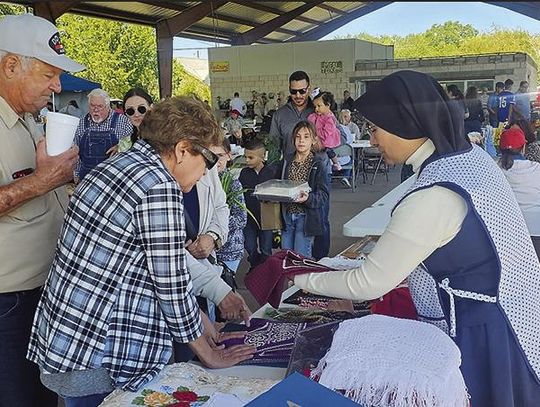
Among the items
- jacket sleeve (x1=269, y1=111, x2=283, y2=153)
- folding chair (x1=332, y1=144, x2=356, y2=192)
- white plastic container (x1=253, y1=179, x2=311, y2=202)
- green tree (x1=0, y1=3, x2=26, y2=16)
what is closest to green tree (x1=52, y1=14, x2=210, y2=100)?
jacket sleeve (x1=269, y1=111, x2=283, y2=153)

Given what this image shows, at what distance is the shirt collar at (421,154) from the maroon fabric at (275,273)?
1.10 feet

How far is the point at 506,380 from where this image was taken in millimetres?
1037

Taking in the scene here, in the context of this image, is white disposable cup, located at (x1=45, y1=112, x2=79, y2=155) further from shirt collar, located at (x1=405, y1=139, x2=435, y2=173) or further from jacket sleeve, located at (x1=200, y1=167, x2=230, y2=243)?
jacket sleeve, located at (x1=200, y1=167, x2=230, y2=243)

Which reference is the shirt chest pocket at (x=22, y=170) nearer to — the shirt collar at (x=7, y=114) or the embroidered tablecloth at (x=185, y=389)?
the shirt collar at (x=7, y=114)

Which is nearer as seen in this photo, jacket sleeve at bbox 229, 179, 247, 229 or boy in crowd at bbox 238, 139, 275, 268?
jacket sleeve at bbox 229, 179, 247, 229

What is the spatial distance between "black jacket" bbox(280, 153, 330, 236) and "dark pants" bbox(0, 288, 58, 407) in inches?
75.3

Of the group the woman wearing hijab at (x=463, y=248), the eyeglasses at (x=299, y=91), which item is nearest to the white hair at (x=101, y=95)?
the eyeglasses at (x=299, y=91)

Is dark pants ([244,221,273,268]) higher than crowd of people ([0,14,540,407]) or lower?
lower

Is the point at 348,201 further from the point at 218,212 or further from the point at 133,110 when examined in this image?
the point at 218,212

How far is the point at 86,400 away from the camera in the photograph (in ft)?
3.85

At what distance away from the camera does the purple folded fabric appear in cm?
131

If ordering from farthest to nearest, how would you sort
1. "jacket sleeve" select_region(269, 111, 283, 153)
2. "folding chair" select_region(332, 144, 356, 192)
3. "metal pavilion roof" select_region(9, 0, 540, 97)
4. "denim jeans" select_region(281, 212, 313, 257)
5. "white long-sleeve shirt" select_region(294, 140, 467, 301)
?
"folding chair" select_region(332, 144, 356, 192), "jacket sleeve" select_region(269, 111, 283, 153), "denim jeans" select_region(281, 212, 313, 257), "metal pavilion roof" select_region(9, 0, 540, 97), "white long-sleeve shirt" select_region(294, 140, 467, 301)

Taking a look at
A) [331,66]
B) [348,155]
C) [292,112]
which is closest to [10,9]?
[331,66]

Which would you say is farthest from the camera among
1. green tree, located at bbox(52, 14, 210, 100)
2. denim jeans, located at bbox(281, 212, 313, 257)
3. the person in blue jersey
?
denim jeans, located at bbox(281, 212, 313, 257)
